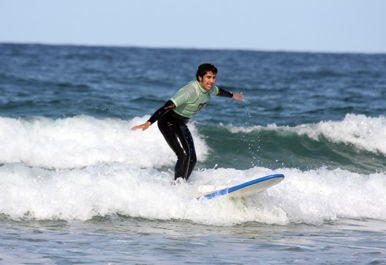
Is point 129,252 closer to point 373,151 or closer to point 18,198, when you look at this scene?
point 18,198

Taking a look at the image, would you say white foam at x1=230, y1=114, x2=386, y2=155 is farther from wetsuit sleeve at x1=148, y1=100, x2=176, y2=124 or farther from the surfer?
wetsuit sleeve at x1=148, y1=100, x2=176, y2=124

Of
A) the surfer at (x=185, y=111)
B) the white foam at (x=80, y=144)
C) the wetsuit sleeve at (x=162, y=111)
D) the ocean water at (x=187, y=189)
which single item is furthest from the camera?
the white foam at (x=80, y=144)

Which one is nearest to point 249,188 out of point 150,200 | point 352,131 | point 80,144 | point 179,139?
point 179,139

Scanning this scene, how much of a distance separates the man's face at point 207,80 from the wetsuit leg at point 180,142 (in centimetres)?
62

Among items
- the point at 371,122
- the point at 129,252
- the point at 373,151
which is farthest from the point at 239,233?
the point at 371,122

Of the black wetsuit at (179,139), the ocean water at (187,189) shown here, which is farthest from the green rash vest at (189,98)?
the ocean water at (187,189)

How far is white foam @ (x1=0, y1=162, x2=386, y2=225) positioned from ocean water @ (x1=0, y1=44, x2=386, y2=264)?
0.02 meters

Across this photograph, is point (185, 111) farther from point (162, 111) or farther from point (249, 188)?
point (249, 188)

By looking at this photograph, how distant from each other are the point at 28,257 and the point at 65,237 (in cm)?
91

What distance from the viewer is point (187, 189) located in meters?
8.38

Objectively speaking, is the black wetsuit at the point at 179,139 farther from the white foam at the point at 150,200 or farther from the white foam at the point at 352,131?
the white foam at the point at 352,131

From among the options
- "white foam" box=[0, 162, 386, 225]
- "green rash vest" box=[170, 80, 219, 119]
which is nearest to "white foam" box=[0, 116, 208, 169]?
"white foam" box=[0, 162, 386, 225]

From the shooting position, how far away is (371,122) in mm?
15109

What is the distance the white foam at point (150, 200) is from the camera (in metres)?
7.98
